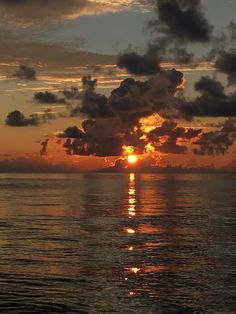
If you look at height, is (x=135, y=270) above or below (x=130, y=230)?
above

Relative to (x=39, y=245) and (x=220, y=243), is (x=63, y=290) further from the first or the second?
(x=220, y=243)

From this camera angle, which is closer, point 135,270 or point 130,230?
point 135,270

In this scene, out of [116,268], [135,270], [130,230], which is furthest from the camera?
[130,230]

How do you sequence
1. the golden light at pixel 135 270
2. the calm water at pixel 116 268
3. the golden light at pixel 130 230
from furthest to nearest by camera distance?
1. the golden light at pixel 130 230
2. the golden light at pixel 135 270
3. the calm water at pixel 116 268

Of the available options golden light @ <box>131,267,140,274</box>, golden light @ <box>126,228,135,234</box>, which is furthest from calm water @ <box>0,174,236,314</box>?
golden light @ <box>131,267,140,274</box>

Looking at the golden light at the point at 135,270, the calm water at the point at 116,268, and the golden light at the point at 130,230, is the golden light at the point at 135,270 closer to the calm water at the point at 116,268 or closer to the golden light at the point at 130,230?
the calm water at the point at 116,268

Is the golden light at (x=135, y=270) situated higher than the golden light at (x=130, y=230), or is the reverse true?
the golden light at (x=135, y=270)

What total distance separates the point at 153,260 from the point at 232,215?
53.3 m

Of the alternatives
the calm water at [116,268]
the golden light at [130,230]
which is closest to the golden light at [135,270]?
the calm water at [116,268]

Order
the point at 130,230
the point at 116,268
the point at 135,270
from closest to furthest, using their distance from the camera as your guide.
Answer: the point at 135,270 < the point at 116,268 < the point at 130,230

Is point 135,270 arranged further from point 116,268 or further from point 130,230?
point 130,230

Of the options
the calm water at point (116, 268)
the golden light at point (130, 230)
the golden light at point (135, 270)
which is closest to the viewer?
the calm water at point (116, 268)

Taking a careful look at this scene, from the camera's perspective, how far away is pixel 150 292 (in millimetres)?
33844

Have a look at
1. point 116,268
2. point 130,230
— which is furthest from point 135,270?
point 130,230
